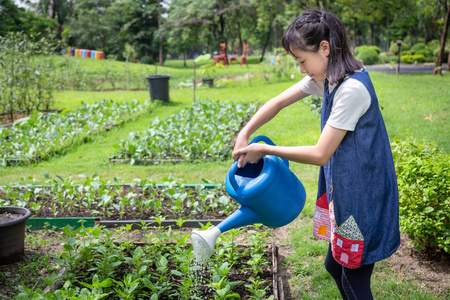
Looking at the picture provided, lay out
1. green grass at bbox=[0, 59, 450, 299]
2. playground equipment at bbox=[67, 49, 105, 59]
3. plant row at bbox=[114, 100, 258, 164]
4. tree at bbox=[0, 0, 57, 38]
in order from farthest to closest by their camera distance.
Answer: playground equipment at bbox=[67, 49, 105, 59]
tree at bbox=[0, 0, 57, 38]
plant row at bbox=[114, 100, 258, 164]
green grass at bbox=[0, 59, 450, 299]

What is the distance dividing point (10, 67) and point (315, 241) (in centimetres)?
726

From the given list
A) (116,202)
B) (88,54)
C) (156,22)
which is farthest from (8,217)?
(156,22)

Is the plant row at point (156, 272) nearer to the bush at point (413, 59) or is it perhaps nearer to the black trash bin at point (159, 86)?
the black trash bin at point (159, 86)

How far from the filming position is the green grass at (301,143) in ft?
9.04

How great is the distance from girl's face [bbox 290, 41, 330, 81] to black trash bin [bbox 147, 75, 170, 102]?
28.6 ft

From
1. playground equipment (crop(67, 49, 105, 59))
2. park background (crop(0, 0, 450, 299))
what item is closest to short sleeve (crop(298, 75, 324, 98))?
park background (crop(0, 0, 450, 299))

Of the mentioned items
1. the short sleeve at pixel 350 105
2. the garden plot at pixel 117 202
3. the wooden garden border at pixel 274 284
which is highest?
the short sleeve at pixel 350 105

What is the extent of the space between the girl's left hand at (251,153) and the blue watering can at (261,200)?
7cm

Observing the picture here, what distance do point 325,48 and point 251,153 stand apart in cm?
48

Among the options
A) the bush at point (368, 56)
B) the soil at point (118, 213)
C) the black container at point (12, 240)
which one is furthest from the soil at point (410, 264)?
the bush at point (368, 56)

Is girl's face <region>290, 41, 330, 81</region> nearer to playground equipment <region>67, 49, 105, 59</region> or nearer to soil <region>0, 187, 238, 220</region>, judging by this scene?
soil <region>0, 187, 238, 220</region>

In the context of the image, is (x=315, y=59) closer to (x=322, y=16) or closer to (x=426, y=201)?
(x=322, y=16)

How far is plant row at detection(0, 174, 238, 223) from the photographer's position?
3.77 metres

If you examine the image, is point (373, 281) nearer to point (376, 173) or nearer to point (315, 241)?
point (315, 241)
